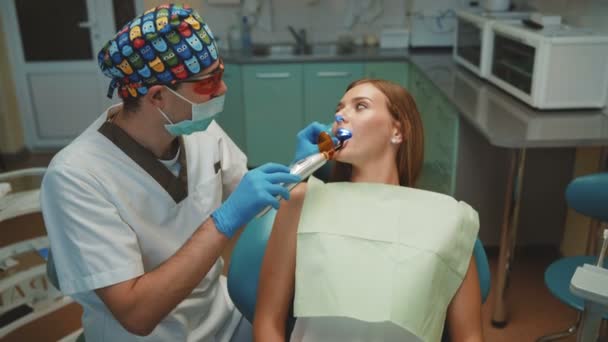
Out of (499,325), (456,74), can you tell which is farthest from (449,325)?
(456,74)

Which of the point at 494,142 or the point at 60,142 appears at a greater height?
the point at 494,142

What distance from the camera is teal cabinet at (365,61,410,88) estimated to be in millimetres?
3527

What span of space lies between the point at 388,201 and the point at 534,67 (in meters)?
1.34

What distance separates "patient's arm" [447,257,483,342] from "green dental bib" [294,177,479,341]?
0.02 meters

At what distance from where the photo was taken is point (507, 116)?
220 cm

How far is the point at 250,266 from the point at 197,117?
1.19ft

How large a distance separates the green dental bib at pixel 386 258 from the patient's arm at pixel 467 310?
0.02 m

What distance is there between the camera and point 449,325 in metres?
1.22

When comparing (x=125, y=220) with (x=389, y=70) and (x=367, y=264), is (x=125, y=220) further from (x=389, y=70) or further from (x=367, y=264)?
(x=389, y=70)

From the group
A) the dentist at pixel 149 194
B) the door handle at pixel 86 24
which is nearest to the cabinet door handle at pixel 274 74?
the door handle at pixel 86 24

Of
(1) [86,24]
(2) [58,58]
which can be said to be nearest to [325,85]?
(1) [86,24]

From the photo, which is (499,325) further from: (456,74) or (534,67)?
(456,74)

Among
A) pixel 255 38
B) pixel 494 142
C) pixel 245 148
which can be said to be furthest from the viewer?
pixel 255 38

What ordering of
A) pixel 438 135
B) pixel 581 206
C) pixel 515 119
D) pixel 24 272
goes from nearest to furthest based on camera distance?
pixel 24 272 < pixel 581 206 < pixel 515 119 < pixel 438 135
